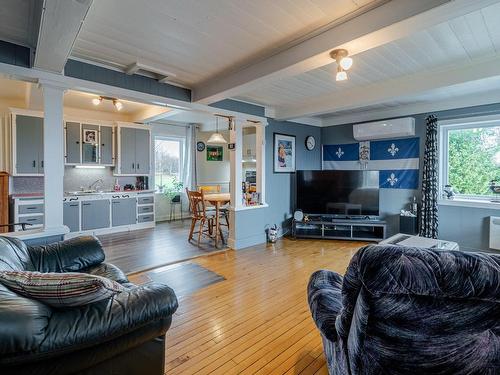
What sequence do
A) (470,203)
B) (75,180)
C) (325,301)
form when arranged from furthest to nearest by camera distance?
(75,180), (470,203), (325,301)

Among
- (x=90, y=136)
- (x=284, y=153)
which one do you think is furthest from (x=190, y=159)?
(x=284, y=153)

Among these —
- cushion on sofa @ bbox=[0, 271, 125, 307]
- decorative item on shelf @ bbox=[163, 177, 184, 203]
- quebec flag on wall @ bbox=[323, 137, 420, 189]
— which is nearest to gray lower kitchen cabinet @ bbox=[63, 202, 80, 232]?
decorative item on shelf @ bbox=[163, 177, 184, 203]

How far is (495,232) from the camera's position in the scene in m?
3.89

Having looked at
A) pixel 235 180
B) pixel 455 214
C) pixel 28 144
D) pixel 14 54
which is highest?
pixel 14 54

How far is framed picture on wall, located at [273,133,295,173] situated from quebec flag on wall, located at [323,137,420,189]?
106 cm

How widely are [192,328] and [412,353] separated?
1.72 meters

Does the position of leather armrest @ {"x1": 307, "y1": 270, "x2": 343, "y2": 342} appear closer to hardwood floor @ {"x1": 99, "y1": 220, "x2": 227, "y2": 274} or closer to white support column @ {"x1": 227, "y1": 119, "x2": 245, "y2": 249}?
hardwood floor @ {"x1": 99, "y1": 220, "x2": 227, "y2": 274}

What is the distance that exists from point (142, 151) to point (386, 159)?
16.5 ft

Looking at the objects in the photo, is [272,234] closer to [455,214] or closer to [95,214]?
[455,214]

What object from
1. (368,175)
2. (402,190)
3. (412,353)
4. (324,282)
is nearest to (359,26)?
(324,282)

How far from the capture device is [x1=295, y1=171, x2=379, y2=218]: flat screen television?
16.3ft

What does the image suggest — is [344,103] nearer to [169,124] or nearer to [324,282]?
[324,282]

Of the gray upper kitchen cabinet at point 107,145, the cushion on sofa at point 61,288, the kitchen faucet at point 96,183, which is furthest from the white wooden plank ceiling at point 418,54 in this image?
the kitchen faucet at point 96,183

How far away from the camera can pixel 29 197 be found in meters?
4.59
